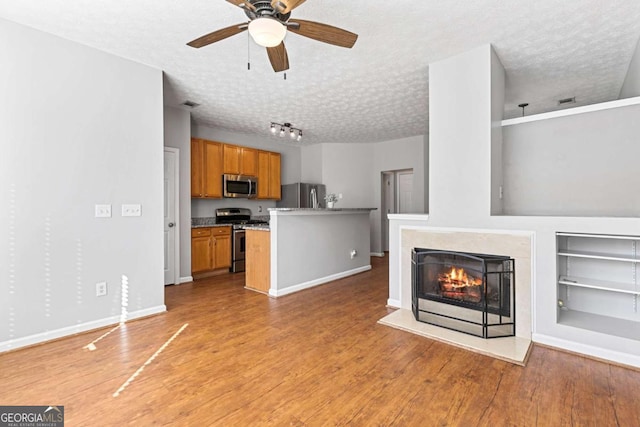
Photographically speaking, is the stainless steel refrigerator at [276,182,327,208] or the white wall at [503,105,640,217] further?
the stainless steel refrigerator at [276,182,327,208]

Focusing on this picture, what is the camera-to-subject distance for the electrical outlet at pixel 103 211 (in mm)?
3088

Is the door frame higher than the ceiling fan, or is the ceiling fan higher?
the ceiling fan

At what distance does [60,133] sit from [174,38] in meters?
1.38

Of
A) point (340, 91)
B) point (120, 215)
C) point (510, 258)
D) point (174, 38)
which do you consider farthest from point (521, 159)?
point (120, 215)

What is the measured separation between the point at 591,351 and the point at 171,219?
17.2ft

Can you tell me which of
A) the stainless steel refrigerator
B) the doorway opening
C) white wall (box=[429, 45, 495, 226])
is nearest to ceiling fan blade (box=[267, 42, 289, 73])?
white wall (box=[429, 45, 495, 226])

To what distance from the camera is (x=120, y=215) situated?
3234mm

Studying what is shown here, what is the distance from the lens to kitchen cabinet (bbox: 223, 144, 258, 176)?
5.95 meters

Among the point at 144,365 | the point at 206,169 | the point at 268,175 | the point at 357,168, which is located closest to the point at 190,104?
the point at 206,169

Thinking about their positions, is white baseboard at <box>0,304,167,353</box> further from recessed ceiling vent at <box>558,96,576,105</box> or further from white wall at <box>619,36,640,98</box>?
recessed ceiling vent at <box>558,96,576,105</box>

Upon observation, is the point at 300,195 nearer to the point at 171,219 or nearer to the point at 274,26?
the point at 171,219

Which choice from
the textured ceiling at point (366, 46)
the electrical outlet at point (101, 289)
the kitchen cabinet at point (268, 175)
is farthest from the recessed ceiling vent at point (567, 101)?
the electrical outlet at point (101, 289)

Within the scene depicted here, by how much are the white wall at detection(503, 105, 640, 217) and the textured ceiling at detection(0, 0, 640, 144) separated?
72 centimetres

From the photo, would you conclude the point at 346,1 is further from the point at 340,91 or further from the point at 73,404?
the point at 73,404
